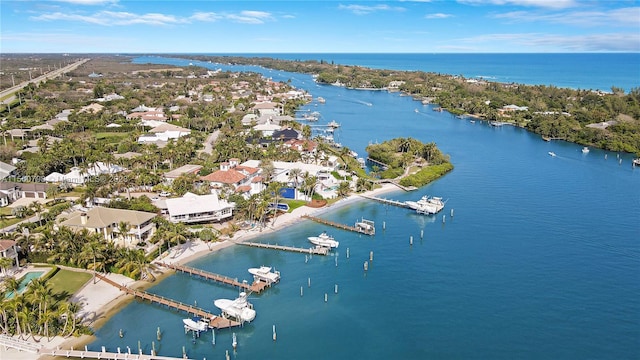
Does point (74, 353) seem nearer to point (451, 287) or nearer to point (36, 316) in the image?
point (36, 316)

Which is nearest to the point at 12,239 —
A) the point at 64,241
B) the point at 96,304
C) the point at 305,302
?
the point at 64,241

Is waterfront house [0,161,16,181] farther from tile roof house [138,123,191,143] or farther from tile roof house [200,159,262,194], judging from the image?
tile roof house [200,159,262,194]

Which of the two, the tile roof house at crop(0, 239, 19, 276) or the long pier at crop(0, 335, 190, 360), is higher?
the tile roof house at crop(0, 239, 19, 276)

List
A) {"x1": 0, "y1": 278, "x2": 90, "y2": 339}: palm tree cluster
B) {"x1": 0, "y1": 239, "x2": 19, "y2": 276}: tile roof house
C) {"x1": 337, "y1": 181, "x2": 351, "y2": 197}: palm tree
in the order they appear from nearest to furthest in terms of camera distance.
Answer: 1. {"x1": 0, "y1": 278, "x2": 90, "y2": 339}: palm tree cluster
2. {"x1": 0, "y1": 239, "x2": 19, "y2": 276}: tile roof house
3. {"x1": 337, "y1": 181, "x2": 351, "y2": 197}: palm tree

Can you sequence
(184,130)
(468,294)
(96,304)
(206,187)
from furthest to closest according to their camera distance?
1. (184,130)
2. (206,187)
3. (468,294)
4. (96,304)

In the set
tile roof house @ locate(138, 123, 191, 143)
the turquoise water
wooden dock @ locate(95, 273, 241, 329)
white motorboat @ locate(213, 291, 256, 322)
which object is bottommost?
wooden dock @ locate(95, 273, 241, 329)

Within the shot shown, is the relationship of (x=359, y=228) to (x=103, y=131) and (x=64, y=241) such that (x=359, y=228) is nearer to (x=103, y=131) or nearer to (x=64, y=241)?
(x=64, y=241)

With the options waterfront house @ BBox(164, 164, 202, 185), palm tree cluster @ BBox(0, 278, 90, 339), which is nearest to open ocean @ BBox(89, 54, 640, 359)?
palm tree cluster @ BBox(0, 278, 90, 339)
